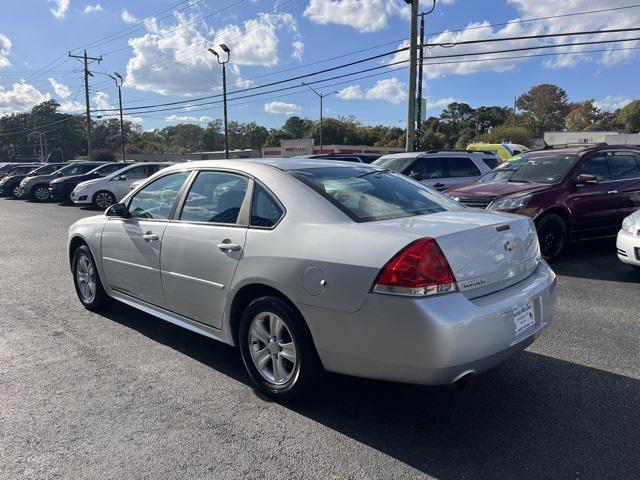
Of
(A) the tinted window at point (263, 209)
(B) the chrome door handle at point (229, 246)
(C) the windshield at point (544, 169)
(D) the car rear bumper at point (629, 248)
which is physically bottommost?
(D) the car rear bumper at point (629, 248)

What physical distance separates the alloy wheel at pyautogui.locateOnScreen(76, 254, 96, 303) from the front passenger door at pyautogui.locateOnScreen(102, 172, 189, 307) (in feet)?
1.36

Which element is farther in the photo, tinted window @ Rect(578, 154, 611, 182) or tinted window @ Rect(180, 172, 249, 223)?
tinted window @ Rect(578, 154, 611, 182)

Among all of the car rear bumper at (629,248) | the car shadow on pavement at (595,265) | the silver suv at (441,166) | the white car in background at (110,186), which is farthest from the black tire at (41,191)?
the car rear bumper at (629,248)

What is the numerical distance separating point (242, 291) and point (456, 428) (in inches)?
62.5

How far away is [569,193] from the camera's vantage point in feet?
25.4

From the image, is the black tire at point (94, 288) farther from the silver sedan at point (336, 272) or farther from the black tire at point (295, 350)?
the black tire at point (295, 350)

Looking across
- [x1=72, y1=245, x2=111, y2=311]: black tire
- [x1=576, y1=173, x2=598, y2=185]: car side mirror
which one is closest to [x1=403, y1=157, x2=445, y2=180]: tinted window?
[x1=576, y1=173, x2=598, y2=185]: car side mirror

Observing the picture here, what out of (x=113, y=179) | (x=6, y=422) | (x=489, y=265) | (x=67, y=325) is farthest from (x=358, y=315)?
(x=113, y=179)

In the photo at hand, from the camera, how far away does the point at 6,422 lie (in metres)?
3.17

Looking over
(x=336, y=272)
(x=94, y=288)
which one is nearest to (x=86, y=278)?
(x=94, y=288)

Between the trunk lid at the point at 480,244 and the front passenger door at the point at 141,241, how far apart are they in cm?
207

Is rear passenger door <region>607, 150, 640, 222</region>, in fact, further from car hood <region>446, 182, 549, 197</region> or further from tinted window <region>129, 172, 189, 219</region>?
tinted window <region>129, 172, 189, 219</region>

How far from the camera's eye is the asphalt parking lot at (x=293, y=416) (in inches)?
105

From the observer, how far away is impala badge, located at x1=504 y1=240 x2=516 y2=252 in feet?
10.2
